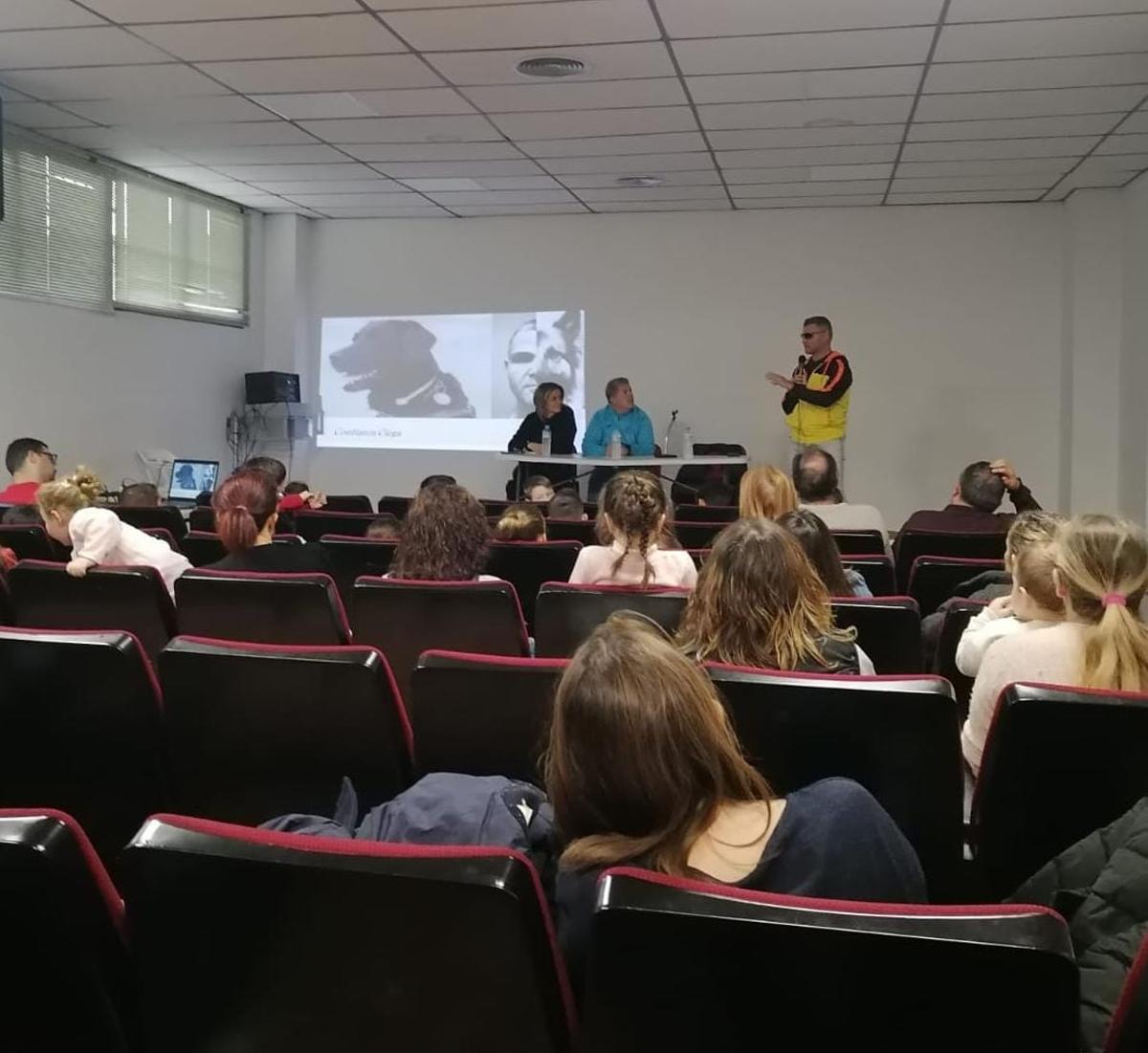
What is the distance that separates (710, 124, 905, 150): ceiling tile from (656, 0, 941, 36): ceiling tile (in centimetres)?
163

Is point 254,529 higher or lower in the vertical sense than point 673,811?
higher

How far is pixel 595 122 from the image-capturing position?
6219mm

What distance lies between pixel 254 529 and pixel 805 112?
163 inches

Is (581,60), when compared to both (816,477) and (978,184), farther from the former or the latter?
(978,184)

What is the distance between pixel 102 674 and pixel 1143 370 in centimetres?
750

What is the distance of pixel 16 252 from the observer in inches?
260

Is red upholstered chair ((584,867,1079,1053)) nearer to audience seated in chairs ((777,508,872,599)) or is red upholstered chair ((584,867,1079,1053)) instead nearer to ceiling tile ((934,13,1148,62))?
audience seated in chairs ((777,508,872,599))

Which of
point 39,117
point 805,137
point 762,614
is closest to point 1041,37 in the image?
point 805,137

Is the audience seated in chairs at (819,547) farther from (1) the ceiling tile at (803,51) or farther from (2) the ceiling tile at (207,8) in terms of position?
(2) the ceiling tile at (207,8)

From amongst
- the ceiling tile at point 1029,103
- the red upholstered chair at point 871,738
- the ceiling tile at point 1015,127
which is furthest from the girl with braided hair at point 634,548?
the ceiling tile at point 1015,127

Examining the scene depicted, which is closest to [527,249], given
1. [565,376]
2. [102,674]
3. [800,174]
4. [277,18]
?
[565,376]

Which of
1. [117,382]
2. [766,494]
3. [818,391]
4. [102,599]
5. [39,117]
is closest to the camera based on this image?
[102,599]

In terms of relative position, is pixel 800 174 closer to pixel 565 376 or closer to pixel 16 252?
pixel 565 376

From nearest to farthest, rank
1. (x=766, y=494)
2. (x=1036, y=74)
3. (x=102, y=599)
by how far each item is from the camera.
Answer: (x=102, y=599) → (x=766, y=494) → (x=1036, y=74)
